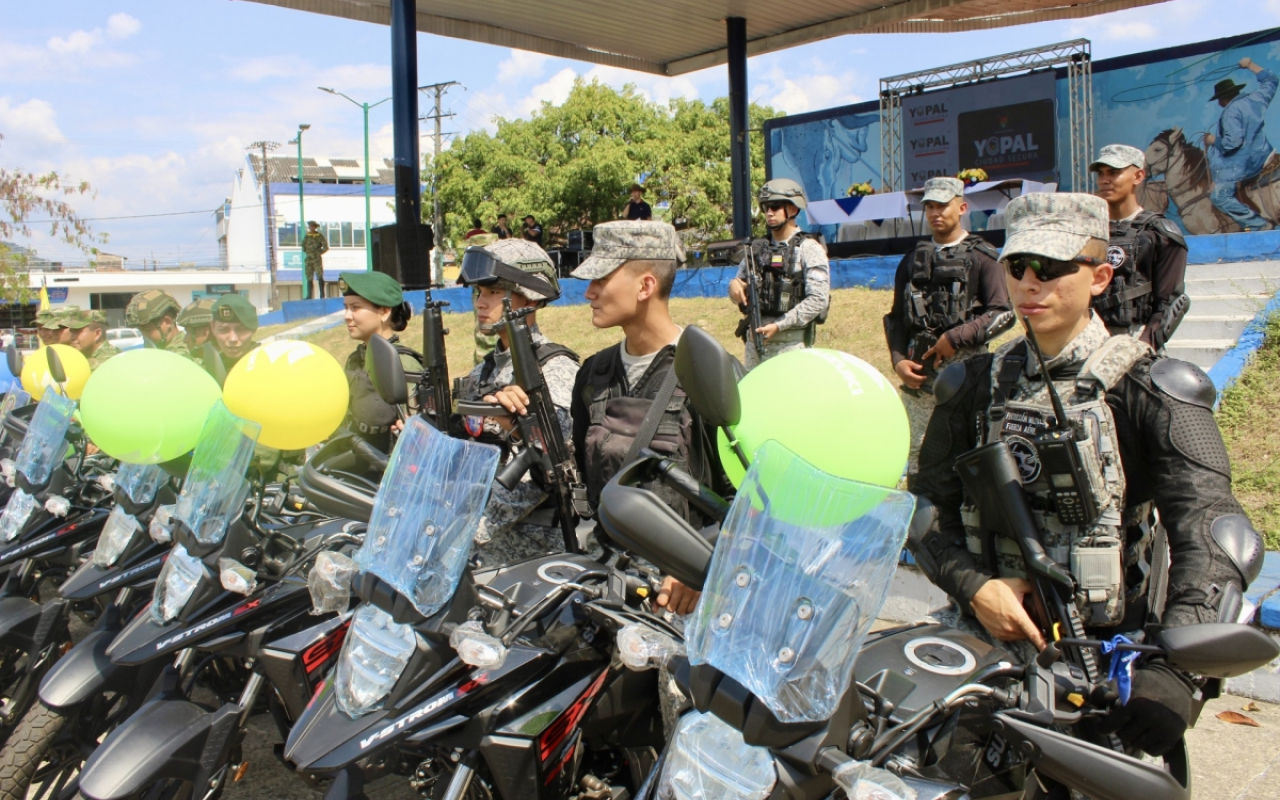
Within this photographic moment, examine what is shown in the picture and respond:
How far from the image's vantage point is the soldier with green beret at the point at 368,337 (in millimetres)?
4250

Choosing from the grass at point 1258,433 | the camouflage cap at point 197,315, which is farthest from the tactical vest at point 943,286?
the camouflage cap at point 197,315

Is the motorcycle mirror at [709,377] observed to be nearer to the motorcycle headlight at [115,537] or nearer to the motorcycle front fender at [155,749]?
the motorcycle front fender at [155,749]

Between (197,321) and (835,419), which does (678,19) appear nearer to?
(197,321)

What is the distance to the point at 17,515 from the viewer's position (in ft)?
14.2

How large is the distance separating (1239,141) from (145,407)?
17.7 meters

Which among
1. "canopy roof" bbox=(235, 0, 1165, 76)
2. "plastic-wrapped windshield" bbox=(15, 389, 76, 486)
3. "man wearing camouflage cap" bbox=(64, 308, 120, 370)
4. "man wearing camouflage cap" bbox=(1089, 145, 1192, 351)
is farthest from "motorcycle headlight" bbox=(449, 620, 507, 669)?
"canopy roof" bbox=(235, 0, 1165, 76)

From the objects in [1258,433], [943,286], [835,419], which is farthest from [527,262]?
[1258,433]

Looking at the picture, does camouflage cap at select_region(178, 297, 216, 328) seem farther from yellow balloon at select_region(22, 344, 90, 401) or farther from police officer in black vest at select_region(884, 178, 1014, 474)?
police officer in black vest at select_region(884, 178, 1014, 474)

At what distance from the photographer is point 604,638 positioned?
2486 millimetres

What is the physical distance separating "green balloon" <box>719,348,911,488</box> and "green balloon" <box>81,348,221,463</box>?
2449 mm

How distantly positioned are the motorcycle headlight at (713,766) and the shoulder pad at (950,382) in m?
1.18

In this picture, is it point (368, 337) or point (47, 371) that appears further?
point (47, 371)

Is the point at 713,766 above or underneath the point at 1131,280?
underneath

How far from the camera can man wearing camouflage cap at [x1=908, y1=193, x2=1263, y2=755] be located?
6.38ft
